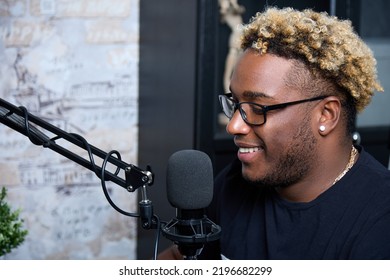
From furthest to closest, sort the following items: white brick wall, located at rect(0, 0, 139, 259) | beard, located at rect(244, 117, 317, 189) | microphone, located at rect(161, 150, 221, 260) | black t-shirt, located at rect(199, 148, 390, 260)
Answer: white brick wall, located at rect(0, 0, 139, 259)
beard, located at rect(244, 117, 317, 189)
black t-shirt, located at rect(199, 148, 390, 260)
microphone, located at rect(161, 150, 221, 260)

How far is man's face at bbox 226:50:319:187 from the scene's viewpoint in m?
1.37

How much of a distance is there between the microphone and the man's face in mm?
313

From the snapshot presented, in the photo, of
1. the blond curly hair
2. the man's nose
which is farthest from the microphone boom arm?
the blond curly hair

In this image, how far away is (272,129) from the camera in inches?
54.4

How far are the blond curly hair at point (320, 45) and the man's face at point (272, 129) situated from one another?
0.03 metres

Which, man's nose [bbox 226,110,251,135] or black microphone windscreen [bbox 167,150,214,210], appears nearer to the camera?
black microphone windscreen [bbox 167,150,214,210]

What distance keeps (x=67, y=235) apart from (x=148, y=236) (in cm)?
32

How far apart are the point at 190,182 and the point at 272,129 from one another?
0.37 m

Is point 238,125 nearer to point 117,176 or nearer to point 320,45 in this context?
point 320,45

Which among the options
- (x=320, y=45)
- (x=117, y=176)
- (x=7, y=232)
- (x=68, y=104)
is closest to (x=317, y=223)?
(x=320, y=45)

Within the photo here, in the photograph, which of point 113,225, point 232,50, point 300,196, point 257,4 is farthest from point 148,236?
point 300,196

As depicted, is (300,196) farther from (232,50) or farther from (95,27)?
(95,27)

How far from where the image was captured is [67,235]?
249cm

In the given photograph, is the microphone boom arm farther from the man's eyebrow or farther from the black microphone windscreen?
the man's eyebrow
